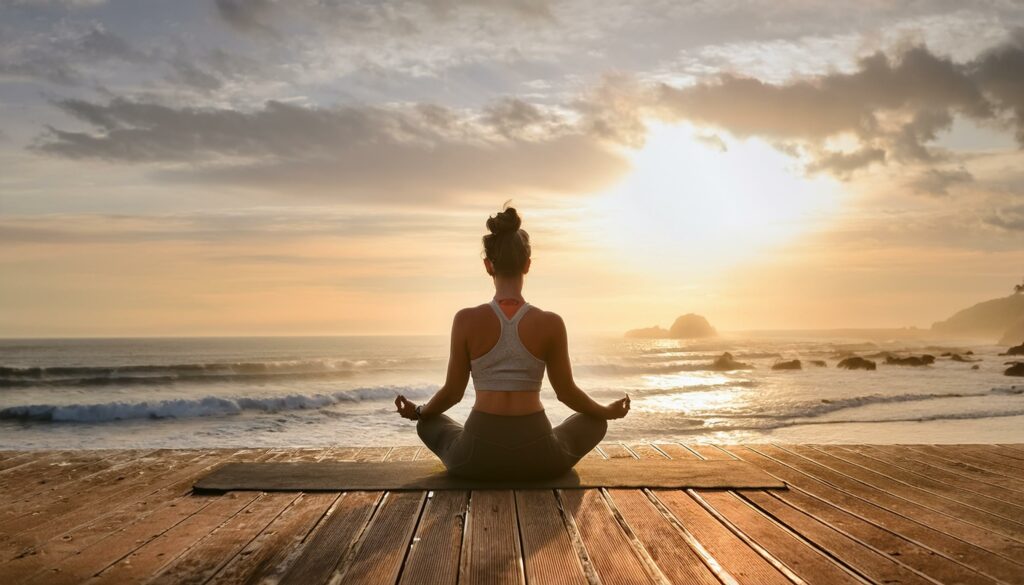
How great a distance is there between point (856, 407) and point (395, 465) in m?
15.5

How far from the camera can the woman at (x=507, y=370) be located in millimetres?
4809

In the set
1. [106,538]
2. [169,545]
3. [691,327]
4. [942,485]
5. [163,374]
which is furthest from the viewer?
[691,327]

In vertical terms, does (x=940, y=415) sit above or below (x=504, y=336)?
below

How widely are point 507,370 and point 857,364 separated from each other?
35449 millimetres

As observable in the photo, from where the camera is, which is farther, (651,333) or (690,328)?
(651,333)

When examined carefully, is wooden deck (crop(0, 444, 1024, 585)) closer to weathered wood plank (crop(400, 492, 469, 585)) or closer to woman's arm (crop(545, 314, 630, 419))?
weathered wood plank (crop(400, 492, 469, 585))

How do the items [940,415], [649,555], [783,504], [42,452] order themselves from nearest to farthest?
[649,555], [783,504], [42,452], [940,415]

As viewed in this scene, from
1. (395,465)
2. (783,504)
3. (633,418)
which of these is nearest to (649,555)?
(783,504)

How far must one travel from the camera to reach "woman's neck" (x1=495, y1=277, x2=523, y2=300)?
15.9 ft

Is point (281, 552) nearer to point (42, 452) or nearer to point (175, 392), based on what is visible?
point (42, 452)

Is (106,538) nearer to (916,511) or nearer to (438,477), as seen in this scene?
(438,477)

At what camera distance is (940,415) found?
50.5ft

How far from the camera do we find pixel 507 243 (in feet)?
15.6

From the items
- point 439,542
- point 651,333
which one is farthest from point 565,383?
point 651,333
